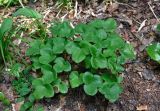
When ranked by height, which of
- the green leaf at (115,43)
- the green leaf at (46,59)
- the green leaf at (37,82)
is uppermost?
the green leaf at (46,59)

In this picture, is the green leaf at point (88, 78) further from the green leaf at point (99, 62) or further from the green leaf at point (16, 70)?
the green leaf at point (16, 70)

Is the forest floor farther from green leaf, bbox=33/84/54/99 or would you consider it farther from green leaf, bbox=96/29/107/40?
green leaf, bbox=96/29/107/40

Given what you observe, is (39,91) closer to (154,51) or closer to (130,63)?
(130,63)

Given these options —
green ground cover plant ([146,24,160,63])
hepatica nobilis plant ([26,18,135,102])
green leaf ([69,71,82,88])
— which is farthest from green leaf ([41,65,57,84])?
green ground cover plant ([146,24,160,63])

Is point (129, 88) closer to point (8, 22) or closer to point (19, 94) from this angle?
point (19, 94)

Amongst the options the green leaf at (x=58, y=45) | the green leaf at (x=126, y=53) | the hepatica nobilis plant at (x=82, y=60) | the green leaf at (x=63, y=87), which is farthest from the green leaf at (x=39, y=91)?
the green leaf at (x=126, y=53)

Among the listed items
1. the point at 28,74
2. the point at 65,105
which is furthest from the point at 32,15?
the point at 65,105
